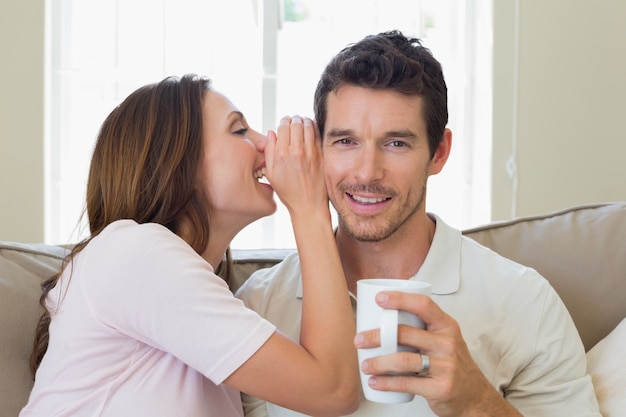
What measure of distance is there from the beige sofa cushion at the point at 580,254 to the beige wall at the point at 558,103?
1380 millimetres

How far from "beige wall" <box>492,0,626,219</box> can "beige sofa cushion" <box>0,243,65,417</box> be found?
209 centimetres

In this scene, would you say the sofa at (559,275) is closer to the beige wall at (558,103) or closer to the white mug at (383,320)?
the white mug at (383,320)

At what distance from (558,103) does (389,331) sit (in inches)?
96.0

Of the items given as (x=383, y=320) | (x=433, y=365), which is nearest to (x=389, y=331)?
(x=383, y=320)

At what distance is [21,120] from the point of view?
2.90 meters

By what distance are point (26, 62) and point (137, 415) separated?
6.46 ft

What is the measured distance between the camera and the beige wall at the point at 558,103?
3225 millimetres

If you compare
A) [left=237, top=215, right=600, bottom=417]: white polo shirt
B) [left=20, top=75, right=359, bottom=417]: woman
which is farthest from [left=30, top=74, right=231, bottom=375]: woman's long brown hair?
[left=237, top=215, right=600, bottom=417]: white polo shirt

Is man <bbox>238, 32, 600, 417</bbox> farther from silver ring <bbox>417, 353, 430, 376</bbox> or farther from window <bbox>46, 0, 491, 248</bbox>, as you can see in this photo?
window <bbox>46, 0, 491, 248</bbox>

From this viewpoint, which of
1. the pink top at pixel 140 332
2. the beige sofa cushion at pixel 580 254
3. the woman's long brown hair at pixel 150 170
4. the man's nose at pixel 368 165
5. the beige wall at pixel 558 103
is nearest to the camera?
the pink top at pixel 140 332

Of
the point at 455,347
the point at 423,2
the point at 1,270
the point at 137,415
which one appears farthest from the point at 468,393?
the point at 423,2

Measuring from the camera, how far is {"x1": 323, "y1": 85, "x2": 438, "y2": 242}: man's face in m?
1.62

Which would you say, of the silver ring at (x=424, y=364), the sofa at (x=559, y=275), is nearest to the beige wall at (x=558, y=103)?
the sofa at (x=559, y=275)

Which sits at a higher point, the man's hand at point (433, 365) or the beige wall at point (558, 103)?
the beige wall at point (558, 103)
